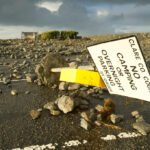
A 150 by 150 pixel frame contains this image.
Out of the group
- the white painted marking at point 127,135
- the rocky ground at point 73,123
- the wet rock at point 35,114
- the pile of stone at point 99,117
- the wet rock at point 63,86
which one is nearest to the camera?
the rocky ground at point 73,123

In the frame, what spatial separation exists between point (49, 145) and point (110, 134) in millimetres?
928

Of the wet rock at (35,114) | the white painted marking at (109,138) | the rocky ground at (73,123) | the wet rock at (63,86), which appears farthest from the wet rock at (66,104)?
the wet rock at (63,86)

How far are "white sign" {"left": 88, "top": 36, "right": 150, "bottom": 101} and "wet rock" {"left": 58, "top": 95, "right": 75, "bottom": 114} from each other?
2.59 feet

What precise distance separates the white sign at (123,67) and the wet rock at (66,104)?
790mm

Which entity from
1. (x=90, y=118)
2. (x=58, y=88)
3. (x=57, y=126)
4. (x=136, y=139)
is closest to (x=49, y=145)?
(x=57, y=126)

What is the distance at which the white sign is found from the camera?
3.44m

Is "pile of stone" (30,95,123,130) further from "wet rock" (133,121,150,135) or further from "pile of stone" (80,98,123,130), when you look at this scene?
"wet rock" (133,121,150,135)

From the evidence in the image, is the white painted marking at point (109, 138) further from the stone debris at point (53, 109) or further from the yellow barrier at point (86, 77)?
the yellow barrier at point (86, 77)

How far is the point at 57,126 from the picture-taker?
344cm

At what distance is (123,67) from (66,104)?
125cm

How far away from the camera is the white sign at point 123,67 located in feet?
11.3

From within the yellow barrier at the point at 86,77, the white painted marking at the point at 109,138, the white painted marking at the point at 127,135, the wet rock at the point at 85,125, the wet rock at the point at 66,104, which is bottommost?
the white painted marking at the point at 109,138

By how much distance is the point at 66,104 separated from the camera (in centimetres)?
389

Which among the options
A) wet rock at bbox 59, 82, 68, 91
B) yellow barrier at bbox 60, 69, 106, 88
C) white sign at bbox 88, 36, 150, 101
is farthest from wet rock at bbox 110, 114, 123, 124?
wet rock at bbox 59, 82, 68, 91
